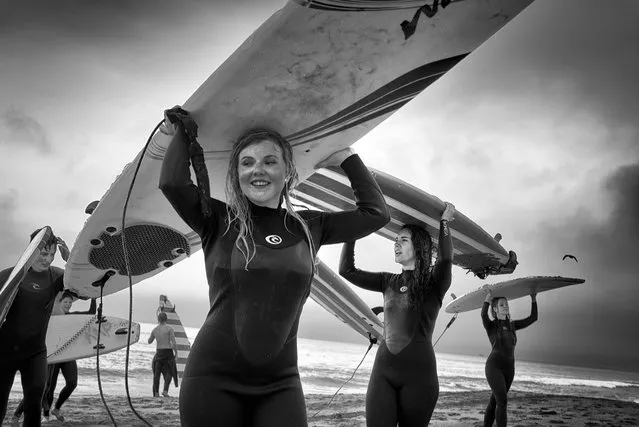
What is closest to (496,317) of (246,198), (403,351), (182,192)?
(403,351)

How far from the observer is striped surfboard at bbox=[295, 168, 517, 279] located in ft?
12.3

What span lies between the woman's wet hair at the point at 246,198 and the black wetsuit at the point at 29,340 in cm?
309

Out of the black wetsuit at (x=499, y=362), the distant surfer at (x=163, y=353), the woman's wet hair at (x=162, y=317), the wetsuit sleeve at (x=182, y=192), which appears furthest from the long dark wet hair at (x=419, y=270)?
the woman's wet hair at (x=162, y=317)

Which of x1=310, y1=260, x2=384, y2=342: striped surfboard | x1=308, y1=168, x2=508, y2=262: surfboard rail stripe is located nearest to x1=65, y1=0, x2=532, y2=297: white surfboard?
x1=308, y1=168, x2=508, y2=262: surfboard rail stripe

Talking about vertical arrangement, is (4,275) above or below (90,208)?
below

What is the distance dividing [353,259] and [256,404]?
2.38 m

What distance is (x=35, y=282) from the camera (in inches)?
173

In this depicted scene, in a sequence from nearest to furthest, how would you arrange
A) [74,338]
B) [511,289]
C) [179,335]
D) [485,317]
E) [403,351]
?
[403,351]
[74,338]
[511,289]
[485,317]
[179,335]

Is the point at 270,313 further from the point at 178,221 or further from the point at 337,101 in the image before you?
the point at 178,221

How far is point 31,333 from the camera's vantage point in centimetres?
423

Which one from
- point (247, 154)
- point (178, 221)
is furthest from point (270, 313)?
point (178, 221)

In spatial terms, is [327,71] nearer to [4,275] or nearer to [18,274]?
[18,274]

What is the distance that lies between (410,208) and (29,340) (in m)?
3.24

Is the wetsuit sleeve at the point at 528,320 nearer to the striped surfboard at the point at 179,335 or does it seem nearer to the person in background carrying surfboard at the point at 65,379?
the person in background carrying surfboard at the point at 65,379
